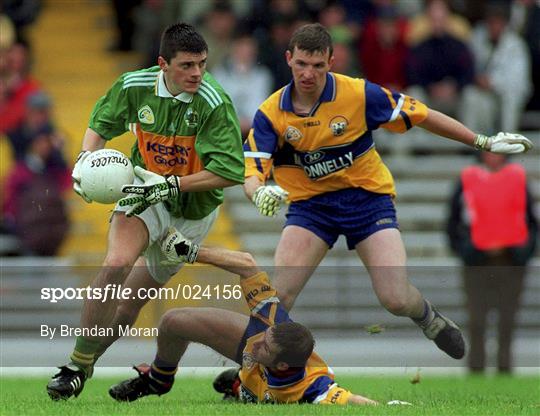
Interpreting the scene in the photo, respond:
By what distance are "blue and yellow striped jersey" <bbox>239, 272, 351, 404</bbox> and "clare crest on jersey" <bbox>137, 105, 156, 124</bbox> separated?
4.09 ft

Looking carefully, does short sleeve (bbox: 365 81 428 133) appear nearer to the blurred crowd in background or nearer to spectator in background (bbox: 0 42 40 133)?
the blurred crowd in background

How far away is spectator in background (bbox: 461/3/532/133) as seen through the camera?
18797mm

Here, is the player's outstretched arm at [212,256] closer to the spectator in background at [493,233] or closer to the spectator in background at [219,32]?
the spectator in background at [493,233]

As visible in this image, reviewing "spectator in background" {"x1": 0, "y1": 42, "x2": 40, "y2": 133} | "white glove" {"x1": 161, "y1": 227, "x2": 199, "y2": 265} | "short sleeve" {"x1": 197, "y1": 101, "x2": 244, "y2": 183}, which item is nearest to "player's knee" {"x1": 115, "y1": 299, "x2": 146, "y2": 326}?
"white glove" {"x1": 161, "y1": 227, "x2": 199, "y2": 265}

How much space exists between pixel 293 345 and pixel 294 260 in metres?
1.52

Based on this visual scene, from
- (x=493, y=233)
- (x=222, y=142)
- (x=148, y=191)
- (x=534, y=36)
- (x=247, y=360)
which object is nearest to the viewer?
(x=247, y=360)

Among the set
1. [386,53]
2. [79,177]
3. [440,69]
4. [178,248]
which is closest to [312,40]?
[178,248]

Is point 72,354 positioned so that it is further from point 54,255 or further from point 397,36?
point 397,36

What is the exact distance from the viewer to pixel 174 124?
11.0 metres

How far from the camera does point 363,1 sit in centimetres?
1961

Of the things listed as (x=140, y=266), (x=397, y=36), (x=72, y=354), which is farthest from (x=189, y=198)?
(x=397, y=36)

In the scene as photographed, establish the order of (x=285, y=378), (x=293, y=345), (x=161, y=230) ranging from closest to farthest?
(x=293, y=345)
(x=285, y=378)
(x=161, y=230)

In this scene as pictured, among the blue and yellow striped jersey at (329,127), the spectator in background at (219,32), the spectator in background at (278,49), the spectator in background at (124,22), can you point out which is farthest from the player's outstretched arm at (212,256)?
the spectator in background at (124,22)

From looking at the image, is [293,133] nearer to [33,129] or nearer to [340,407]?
[340,407]
